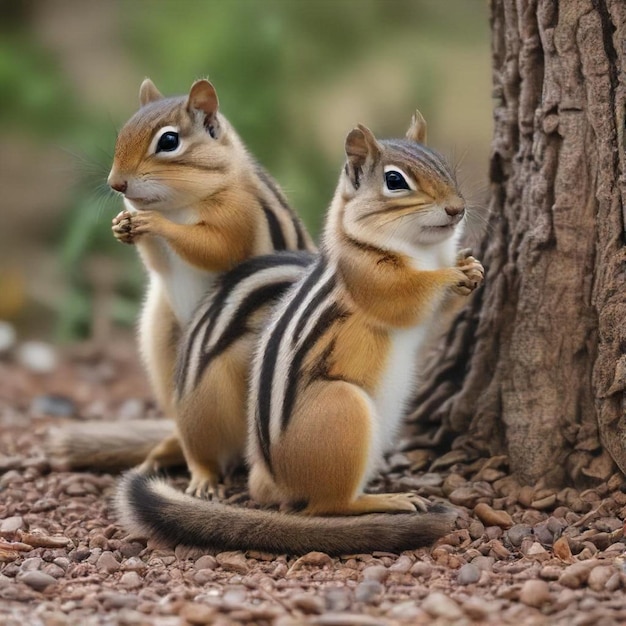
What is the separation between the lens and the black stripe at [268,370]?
12.4 ft

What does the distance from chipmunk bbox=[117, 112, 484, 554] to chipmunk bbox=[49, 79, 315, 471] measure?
62cm

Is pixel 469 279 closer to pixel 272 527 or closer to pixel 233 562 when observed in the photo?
pixel 272 527

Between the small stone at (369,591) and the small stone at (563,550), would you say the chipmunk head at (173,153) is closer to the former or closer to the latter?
the small stone at (369,591)

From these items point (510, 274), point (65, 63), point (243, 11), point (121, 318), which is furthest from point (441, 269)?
point (65, 63)

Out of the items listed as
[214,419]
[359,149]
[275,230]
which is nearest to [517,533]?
[214,419]

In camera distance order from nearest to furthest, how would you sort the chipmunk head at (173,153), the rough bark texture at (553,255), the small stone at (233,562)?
the small stone at (233,562) < the rough bark texture at (553,255) < the chipmunk head at (173,153)

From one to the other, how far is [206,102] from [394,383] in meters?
1.43

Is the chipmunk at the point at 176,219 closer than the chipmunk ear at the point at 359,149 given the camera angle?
No

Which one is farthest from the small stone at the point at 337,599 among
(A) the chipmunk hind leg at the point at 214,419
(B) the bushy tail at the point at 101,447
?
(B) the bushy tail at the point at 101,447

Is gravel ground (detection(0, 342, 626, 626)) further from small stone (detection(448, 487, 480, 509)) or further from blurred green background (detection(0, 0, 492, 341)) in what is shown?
blurred green background (detection(0, 0, 492, 341))

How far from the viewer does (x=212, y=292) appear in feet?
14.0

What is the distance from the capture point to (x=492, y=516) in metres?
3.82

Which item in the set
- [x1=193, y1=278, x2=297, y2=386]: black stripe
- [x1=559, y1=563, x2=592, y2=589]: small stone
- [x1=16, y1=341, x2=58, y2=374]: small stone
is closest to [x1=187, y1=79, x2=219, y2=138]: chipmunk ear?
[x1=193, y1=278, x2=297, y2=386]: black stripe

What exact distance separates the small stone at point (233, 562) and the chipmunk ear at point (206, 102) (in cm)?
176
